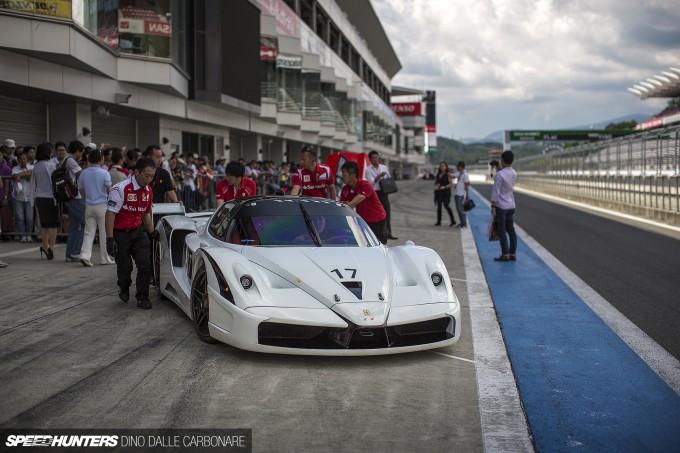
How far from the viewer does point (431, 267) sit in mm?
6742

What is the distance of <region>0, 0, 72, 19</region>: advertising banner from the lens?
16.2 meters

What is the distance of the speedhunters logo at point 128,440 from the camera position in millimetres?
3992

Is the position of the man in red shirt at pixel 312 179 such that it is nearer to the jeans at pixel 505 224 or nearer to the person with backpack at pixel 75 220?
the jeans at pixel 505 224

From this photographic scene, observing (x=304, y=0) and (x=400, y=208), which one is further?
(x=304, y=0)

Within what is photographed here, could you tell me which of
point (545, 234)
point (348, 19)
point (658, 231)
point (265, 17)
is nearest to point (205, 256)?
point (545, 234)

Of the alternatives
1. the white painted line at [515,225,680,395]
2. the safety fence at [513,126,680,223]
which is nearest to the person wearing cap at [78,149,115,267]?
the white painted line at [515,225,680,395]

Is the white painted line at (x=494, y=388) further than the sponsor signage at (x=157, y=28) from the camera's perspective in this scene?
No

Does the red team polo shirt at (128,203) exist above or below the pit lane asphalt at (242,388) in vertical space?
above

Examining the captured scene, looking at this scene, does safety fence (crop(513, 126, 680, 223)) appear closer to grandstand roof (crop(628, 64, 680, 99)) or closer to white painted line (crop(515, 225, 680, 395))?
white painted line (crop(515, 225, 680, 395))

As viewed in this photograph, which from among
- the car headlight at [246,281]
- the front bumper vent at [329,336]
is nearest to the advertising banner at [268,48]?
the car headlight at [246,281]

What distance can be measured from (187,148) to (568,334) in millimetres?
26189

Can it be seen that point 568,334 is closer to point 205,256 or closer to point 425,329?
point 425,329

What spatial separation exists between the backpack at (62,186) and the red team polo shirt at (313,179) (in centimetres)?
362

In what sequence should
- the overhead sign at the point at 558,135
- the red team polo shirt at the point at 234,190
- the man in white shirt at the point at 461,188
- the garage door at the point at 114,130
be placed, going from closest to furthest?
1. the red team polo shirt at the point at 234,190
2. the man in white shirt at the point at 461,188
3. the garage door at the point at 114,130
4. the overhead sign at the point at 558,135
